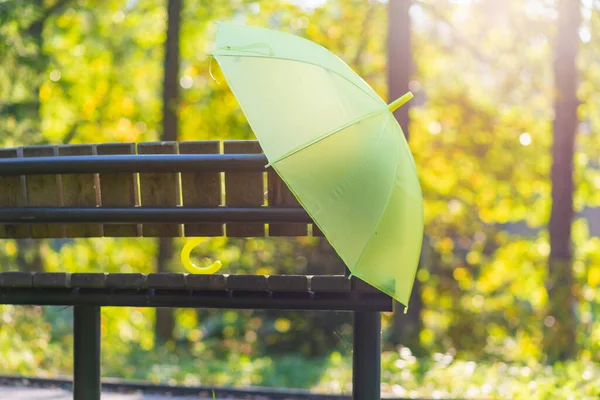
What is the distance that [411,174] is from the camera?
2918 mm

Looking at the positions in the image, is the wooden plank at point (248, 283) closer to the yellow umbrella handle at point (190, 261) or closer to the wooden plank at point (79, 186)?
the yellow umbrella handle at point (190, 261)

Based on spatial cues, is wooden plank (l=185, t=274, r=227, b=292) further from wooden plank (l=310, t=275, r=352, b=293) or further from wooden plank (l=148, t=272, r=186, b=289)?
wooden plank (l=310, t=275, r=352, b=293)

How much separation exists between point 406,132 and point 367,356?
6.24 meters

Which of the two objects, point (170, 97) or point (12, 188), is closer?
point (12, 188)

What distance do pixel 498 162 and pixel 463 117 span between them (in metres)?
1.02

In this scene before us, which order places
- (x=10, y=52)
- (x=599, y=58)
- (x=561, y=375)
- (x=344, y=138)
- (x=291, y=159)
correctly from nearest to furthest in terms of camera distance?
1. (x=291, y=159)
2. (x=344, y=138)
3. (x=561, y=375)
4. (x=10, y=52)
5. (x=599, y=58)

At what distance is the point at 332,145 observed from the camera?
8.35ft

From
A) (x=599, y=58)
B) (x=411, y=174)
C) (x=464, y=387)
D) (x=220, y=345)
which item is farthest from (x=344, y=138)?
(x=599, y=58)

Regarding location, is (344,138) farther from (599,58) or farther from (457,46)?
(457,46)

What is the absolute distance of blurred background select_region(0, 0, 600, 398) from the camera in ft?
29.6

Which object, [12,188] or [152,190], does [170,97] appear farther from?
[152,190]

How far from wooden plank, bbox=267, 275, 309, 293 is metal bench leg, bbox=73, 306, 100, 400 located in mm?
733

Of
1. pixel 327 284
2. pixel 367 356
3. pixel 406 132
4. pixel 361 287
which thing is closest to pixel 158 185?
pixel 327 284

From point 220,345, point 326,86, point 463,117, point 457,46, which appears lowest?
point 220,345
